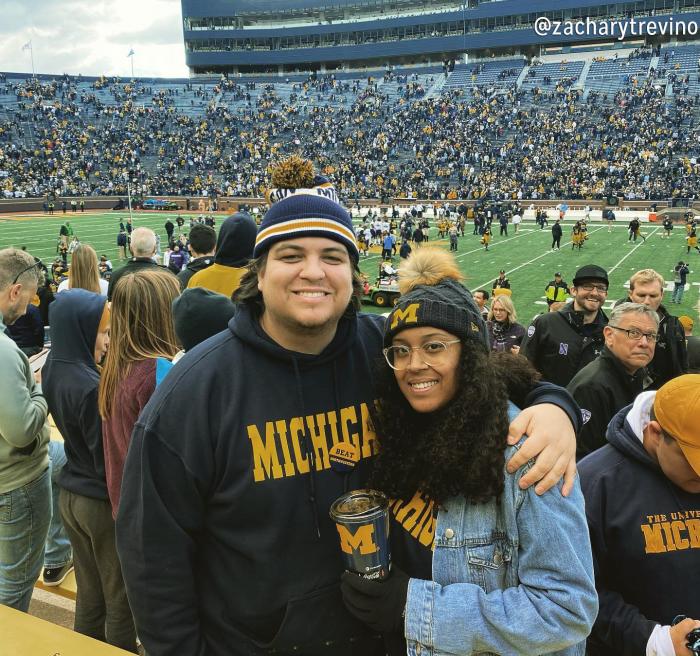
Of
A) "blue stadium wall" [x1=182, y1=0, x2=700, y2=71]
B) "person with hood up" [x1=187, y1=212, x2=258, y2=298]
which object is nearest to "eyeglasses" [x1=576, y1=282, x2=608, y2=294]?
"person with hood up" [x1=187, y1=212, x2=258, y2=298]

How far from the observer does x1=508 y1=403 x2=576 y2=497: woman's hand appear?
5.42ft

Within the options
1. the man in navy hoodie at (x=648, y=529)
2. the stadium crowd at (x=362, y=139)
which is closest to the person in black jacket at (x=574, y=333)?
the man in navy hoodie at (x=648, y=529)

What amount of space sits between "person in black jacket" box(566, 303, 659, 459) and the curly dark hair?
2251mm

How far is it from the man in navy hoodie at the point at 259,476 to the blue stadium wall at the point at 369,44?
248ft

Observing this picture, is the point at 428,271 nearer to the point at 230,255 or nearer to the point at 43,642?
the point at 43,642

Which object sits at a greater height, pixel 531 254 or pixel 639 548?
pixel 639 548

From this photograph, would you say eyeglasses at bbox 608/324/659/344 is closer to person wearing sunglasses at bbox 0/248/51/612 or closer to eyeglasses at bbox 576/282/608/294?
eyeglasses at bbox 576/282/608/294

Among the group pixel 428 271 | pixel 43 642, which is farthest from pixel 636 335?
pixel 43 642

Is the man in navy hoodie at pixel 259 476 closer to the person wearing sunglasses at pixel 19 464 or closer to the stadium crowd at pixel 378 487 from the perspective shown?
the stadium crowd at pixel 378 487

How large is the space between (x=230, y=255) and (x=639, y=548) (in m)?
3.11

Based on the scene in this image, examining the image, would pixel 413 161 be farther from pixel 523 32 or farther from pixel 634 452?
pixel 634 452

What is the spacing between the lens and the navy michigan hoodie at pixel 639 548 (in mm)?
2277

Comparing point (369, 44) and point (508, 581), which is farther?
point (369, 44)

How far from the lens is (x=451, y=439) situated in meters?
1.74
